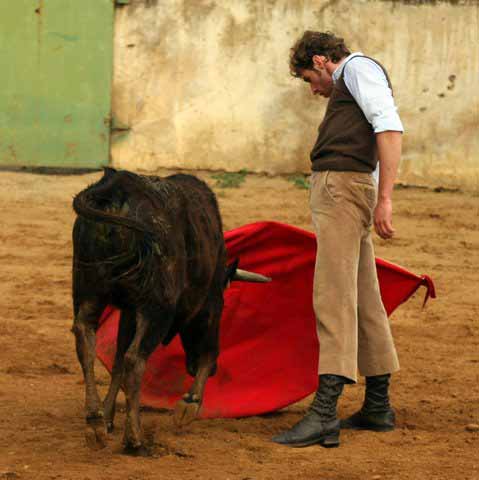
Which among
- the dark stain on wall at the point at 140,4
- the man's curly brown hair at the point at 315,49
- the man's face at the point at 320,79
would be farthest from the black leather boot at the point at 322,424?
the dark stain on wall at the point at 140,4

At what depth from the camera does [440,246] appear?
10.7 meters

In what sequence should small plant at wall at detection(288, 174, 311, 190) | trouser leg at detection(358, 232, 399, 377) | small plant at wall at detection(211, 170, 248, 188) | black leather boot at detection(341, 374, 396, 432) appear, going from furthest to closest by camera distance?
small plant at wall at detection(288, 174, 311, 190)
small plant at wall at detection(211, 170, 248, 188)
black leather boot at detection(341, 374, 396, 432)
trouser leg at detection(358, 232, 399, 377)

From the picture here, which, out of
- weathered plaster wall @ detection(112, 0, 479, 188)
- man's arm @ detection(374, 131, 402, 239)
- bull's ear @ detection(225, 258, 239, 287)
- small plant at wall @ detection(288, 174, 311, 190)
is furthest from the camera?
weathered plaster wall @ detection(112, 0, 479, 188)

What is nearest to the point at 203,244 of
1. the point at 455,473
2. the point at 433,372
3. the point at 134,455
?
the point at 134,455

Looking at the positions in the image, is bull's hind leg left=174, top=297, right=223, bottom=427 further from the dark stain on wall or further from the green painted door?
the dark stain on wall

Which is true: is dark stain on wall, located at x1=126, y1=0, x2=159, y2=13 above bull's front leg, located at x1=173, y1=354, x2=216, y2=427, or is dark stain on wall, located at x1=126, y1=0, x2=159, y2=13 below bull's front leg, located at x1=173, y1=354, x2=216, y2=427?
above

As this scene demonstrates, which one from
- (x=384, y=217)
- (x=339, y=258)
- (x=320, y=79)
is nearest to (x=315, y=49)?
(x=320, y=79)

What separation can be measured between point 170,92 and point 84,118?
98cm

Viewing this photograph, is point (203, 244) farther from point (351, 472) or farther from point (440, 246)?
point (440, 246)

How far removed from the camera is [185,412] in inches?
215

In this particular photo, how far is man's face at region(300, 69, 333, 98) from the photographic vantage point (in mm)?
5402

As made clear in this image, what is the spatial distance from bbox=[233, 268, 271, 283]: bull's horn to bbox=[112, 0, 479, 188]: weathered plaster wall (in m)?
7.39

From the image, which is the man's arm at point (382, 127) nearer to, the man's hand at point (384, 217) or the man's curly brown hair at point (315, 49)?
the man's hand at point (384, 217)

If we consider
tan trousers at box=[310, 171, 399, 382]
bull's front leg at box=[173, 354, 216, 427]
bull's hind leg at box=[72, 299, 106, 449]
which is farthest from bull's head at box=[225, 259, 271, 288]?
bull's hind leg at box=[72, 299, 106, 449]
